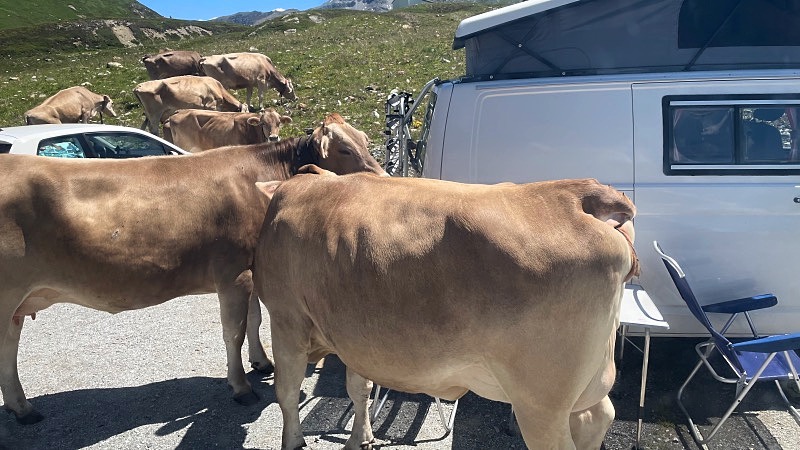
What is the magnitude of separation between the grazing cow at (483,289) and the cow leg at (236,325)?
4.43ft

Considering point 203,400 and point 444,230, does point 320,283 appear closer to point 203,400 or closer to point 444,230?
point 444,230

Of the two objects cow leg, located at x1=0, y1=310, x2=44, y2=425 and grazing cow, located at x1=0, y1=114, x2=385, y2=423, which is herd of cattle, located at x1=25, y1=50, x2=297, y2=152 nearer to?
grazing cow, located at x1=0, y1=114, x2=385, y2=423

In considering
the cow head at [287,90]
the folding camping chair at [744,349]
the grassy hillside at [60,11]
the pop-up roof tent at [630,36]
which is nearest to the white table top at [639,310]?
the folding camping chair at [744,349]

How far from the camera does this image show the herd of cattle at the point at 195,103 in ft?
45.0

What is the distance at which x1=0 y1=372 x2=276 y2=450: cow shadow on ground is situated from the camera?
4395mm

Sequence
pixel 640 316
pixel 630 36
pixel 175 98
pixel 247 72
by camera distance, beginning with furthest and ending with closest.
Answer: pixel 247 72 → pixel 175 98 → pixel 630 36 → pixel 640 316

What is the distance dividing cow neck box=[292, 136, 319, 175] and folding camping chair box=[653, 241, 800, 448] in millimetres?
2754

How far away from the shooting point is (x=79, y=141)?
26.2 ft

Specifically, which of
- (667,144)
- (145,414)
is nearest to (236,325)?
(145,414)

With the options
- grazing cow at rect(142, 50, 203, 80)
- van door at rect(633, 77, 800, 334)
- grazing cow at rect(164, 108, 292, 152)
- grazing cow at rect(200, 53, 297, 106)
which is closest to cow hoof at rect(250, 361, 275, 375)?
van door at rect(633, 77, 800, 334)

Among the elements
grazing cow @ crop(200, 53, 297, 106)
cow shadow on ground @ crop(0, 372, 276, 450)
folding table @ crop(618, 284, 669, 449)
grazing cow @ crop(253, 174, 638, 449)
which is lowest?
cow shadow on ground @ crop(0, 372, 276, 450)

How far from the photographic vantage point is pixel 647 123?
446cm

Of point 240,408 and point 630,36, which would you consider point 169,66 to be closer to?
point 240,408

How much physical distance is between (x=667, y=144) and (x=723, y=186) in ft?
1.57
